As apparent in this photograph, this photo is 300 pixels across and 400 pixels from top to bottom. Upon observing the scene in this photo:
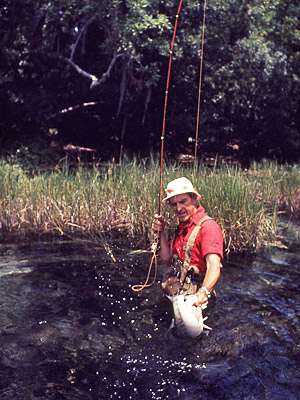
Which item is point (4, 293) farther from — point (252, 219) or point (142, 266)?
point (252, 219)

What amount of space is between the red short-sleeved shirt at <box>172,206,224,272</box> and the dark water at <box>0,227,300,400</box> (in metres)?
0.87

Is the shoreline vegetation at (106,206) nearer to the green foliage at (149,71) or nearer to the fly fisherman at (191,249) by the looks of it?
the fly fisherman at (191,249)

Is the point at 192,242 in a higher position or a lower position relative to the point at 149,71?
lower

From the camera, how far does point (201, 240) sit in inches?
207

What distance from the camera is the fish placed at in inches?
197

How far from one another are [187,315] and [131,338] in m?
0.94

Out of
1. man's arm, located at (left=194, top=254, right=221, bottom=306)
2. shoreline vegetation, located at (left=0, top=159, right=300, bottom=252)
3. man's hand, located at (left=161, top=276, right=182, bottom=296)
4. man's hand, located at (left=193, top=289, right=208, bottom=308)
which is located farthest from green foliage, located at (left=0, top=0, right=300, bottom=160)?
man's hand, located at (left=193, top=289, right=208, bottom=308)

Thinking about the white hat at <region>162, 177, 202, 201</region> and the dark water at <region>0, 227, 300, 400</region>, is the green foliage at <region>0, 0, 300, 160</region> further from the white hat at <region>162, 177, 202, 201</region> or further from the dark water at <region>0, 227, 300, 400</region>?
the white hat at <region>162, 177, 202, 201</region>

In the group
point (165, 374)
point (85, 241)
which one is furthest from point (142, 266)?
point (165, 374)

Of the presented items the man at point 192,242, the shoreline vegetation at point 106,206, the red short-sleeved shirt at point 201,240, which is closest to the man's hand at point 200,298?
the man at point 192,242

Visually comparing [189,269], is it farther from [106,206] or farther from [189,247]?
[106,206]

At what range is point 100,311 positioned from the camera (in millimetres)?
6441

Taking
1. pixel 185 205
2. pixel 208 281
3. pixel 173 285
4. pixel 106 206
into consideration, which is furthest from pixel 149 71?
pixel 208 281

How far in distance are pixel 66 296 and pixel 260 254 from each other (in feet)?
12.2
